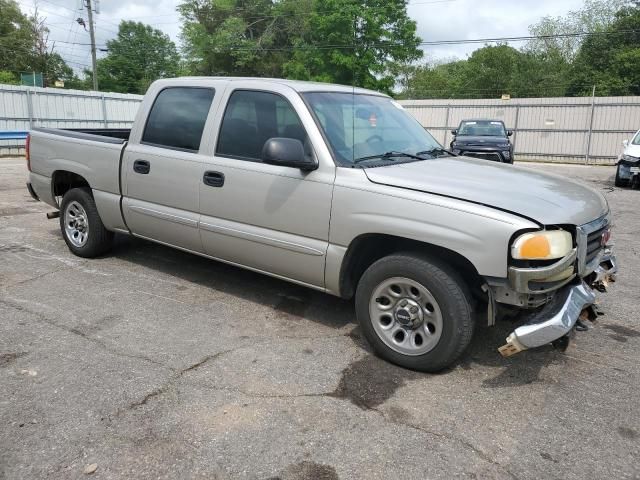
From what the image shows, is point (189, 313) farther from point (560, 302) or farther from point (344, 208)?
point (560, 302)

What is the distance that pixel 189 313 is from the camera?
14.6 ft

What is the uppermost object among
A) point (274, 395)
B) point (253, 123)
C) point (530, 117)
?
point (530, 117)

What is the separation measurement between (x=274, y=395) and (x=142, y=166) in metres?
2.67

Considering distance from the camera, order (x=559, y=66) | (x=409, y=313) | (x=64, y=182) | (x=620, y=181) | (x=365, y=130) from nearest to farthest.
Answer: (x=409, y=313) → (x=365, y=130) → (x=64, y=182) → (x=620, y=181) → (x=559, y=66)

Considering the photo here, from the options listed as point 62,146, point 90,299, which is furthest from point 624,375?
point 62,146

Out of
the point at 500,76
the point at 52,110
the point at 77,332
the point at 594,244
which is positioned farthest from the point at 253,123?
the point at 500,76

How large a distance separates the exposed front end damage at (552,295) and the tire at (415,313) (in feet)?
0.82

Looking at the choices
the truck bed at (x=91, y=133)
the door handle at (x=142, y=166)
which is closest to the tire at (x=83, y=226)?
the truck bed at (x=91, y=133)

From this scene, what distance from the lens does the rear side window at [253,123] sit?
4.07 metres

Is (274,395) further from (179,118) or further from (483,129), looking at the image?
(483,129)

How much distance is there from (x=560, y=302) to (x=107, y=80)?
2820 inches

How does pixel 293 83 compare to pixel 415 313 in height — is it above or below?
above

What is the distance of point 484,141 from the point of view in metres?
15.0

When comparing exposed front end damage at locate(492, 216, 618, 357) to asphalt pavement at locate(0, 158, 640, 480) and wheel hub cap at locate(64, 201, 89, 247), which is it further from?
wheel hub cap at locate(64, 201, 89, 247)
